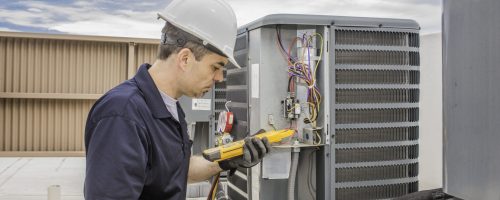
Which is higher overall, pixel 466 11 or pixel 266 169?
pixel 466 11

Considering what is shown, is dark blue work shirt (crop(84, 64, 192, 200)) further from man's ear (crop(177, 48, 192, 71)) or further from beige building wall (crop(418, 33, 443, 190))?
beige building wall (crop(418, 33, 443, 190))

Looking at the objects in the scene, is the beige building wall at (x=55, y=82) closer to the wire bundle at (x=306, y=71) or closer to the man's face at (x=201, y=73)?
the wire bundle at (x=306, y=71)

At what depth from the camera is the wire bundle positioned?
10.6ft

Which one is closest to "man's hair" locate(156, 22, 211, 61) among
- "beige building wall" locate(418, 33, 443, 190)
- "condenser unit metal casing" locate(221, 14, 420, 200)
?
"condenser unit metal casing" locate(221, 14, 420, 200)

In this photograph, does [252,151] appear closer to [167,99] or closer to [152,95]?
[167,99]

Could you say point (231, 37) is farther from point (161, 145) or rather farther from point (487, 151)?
point (487, 151)

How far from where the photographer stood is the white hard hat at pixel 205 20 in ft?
6.66

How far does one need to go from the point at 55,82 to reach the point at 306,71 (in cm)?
791

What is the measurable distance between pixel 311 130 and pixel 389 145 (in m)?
0.60

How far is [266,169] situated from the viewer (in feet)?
10.6

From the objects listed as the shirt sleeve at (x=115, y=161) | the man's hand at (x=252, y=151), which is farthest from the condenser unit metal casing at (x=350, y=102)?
the shirt sleeve at (x=115, y=161)

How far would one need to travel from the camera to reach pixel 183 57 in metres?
1.94

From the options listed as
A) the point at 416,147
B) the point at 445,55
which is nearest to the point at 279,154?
the point at 416,147

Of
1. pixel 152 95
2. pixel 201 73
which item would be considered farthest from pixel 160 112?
pixel 201 73
